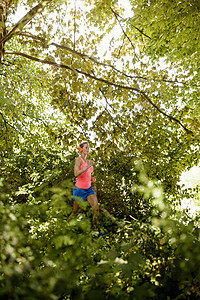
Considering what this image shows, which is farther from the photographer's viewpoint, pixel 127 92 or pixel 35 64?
pixel 35 64

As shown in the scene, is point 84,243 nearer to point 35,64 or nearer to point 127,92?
point 127,92

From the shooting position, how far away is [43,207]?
6.27 feet

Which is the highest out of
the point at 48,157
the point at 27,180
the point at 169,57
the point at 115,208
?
the point at 169,57

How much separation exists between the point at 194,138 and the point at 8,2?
205 inches

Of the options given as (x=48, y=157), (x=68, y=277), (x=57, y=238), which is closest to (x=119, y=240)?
(x=57, y=238)

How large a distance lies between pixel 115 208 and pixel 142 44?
16.0 ft

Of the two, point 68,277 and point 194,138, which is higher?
point 194,138

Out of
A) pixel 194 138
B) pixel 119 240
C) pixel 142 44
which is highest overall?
pixel 142 44

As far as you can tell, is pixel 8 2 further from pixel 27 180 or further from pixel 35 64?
pixel 35 64

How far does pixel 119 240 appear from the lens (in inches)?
114

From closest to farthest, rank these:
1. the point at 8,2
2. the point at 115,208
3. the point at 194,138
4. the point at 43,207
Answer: the point at 43,207 < the point at 8,2 < the point at 194,138 < the point at 115,208

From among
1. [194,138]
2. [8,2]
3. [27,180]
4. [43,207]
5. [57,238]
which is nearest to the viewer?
[57,238]

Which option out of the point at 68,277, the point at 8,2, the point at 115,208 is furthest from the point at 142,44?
the point at 68,277

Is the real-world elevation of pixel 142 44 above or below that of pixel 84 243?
above
